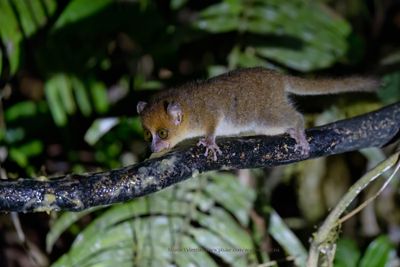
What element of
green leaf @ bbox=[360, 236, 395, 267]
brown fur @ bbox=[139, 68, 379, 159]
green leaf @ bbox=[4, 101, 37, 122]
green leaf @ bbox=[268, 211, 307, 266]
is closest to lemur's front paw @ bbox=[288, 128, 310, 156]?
brown fur @ bbox=[139, 68, 379, 159]

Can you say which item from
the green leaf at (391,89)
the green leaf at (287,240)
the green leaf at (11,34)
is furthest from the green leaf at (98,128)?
the green leaf at (391,89)

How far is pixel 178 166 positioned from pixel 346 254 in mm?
1353

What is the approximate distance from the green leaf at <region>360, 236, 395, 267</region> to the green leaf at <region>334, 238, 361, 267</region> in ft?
0.34

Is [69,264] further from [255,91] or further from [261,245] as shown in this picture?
[255,91]

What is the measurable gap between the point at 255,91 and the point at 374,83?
472 millimetres

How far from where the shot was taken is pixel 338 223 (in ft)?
6.84

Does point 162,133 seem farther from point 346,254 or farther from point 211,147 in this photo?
point 346,254

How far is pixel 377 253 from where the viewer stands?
2.81 metres

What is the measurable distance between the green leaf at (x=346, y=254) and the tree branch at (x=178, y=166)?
2.53 feet

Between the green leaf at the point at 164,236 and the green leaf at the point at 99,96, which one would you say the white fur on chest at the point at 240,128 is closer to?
the green leaf at the point at 164,236

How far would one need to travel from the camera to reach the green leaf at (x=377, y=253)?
2.79 meters

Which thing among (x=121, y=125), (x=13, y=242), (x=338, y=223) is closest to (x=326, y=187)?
(x=121, y=125)

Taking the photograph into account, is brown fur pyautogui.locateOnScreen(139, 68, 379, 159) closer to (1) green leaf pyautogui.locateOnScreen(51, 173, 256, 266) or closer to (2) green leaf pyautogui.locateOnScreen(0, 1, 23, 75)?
(1) green leaf pyautogui.locateOnScreen(51, 173, 256, 266)

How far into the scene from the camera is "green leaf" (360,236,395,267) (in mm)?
2791
